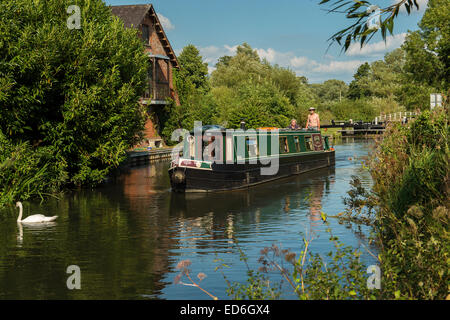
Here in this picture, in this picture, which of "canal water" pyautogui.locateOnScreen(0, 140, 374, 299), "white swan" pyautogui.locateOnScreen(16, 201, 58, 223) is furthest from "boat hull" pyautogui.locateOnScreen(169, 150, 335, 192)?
"white swan" pyautogui.locateOnScreen(16, 201, 58, 223)

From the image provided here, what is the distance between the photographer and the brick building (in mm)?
39438

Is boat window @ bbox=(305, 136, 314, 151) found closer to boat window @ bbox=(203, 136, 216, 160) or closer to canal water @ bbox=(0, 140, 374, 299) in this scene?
canal water @ bbox=(0, 140, 374, 299)

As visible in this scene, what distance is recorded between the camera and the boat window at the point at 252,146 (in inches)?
847

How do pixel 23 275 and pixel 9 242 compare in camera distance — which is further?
pixel 9 242

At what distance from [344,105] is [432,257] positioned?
68653mm

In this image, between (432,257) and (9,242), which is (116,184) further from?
(432,257)

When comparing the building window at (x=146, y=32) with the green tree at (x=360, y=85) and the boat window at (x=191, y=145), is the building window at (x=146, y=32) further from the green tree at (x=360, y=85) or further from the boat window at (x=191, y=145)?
the green tree at (x=360, y=85)

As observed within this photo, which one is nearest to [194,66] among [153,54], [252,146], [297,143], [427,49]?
[153,54]

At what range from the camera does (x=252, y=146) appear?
2180cm

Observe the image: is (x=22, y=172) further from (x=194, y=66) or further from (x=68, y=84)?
(x=194, y=66)

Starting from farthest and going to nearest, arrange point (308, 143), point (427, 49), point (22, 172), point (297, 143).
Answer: point (427, 49), point (308, 143), point (297, 143), point (22, 172)

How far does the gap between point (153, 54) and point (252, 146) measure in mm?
21120

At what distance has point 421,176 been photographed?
30.1ft
